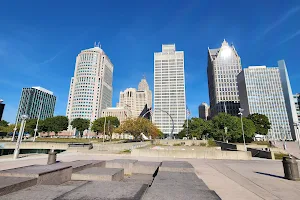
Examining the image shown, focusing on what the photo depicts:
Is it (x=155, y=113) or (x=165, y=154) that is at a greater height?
(x=155, y=113)

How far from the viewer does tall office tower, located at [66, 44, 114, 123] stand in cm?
16400

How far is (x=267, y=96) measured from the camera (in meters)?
104

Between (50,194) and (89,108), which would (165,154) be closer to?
(50,194)

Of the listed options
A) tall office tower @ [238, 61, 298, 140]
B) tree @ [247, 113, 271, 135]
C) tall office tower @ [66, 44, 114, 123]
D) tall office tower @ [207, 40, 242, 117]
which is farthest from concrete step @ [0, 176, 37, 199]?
tall office tower @ [66, 44, 114, 123]

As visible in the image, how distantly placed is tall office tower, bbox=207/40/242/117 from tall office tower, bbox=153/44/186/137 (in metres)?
31.4

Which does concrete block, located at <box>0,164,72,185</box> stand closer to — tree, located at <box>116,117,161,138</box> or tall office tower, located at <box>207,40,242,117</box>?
tree, located at <box>116,117,161,138</box>

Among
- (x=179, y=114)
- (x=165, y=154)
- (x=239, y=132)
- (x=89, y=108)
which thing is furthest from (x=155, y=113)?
(x=165, y=154)

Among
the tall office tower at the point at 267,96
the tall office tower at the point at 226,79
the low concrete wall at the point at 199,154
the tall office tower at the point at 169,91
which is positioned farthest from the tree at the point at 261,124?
the tall office tower at the point at 169,91

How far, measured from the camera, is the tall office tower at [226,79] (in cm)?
13500

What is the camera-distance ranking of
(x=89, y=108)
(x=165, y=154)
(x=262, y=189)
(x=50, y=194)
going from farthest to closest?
(x=89, y=108)
(x=165, y=154)
(x=262, y=189)
(x=50, y=194)

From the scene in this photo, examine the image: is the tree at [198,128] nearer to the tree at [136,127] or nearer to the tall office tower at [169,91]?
the tree at [136,127]

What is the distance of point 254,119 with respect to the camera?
7600 cm

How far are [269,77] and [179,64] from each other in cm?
8016

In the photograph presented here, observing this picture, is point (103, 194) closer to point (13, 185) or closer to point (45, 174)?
point (13, 185)
